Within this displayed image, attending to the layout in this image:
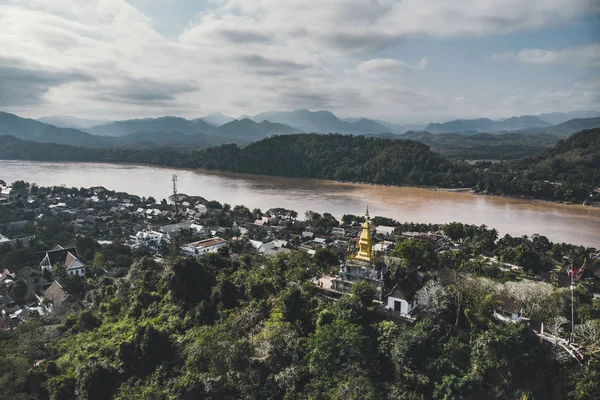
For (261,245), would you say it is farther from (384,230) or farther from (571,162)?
(571,162)

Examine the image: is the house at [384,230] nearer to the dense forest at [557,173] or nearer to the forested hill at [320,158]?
the dense forest at [557,173]

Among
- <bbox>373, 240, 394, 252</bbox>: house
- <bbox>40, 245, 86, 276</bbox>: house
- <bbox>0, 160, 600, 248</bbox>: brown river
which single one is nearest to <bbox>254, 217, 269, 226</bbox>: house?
<bbox>0, 160, 600, 248</bbox>: brown river

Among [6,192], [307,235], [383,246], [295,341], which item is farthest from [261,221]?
[6,192]

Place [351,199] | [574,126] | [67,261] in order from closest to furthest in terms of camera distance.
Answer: [67,261] < [351,199] < [574,126]

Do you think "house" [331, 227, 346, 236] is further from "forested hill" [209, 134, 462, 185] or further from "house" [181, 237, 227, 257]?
"forested hill" [209, 134, 462, 185]

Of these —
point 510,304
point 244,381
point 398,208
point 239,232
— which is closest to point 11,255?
point 239,232
